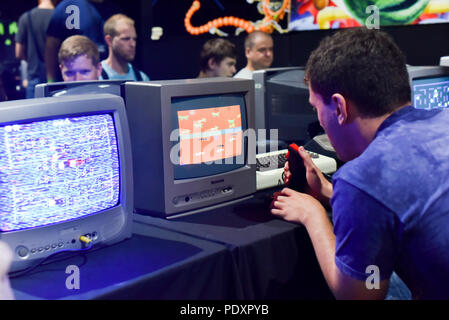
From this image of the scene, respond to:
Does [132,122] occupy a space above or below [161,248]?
above

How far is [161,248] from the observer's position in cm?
141

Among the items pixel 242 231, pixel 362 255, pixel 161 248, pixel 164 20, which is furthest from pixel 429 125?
pixel 164 20

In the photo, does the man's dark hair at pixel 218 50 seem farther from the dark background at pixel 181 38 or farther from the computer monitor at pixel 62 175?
the computer monitor at pixel 62 175

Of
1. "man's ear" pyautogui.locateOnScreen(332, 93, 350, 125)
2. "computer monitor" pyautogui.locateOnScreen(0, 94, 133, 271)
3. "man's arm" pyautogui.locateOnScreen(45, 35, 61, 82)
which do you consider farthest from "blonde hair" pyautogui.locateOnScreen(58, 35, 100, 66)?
"man's ear" pyautogui.locateOnScreen(332, 93, 350, 125)

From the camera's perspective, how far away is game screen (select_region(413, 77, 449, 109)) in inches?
91.0

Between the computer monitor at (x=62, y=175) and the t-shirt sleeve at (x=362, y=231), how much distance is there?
634mm

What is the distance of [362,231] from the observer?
1125 millimetres

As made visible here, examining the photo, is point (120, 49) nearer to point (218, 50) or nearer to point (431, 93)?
point (218, 50)

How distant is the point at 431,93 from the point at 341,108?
1326 millimetres

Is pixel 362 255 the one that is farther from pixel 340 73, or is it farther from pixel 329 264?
pixel 340 73

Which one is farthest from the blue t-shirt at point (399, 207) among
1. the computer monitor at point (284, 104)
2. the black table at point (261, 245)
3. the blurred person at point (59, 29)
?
the blurred person at point (59, 29)

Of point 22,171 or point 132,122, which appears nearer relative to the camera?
point 22,171

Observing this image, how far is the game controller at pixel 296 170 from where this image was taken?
1704 millimetres

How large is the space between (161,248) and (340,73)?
667mm
